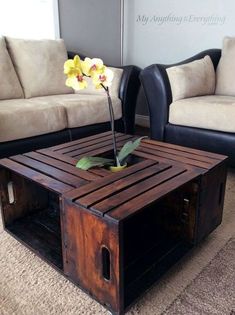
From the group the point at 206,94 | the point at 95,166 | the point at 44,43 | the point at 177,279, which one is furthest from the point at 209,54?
the point at 177,279

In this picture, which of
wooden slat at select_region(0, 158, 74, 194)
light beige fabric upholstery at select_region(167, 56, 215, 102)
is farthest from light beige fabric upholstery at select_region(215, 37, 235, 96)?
wooden slat at select_region(0, 158, 74, 194)

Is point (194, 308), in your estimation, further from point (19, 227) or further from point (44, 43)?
point (44, 43)

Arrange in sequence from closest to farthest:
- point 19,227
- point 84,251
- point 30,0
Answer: point 84,251, point 19,227, point 30,0

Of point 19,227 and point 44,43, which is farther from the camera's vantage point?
point 44,43

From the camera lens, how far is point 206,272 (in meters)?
1.12

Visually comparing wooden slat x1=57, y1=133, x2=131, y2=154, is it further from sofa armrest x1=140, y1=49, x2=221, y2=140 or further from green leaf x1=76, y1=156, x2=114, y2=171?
sofa armrest x1=140, y1=49, x2=221, y2=140

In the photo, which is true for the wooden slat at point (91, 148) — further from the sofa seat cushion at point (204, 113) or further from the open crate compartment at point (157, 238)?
the sofa seat cushion at point (204, 113)

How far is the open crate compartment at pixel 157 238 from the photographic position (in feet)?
3.35

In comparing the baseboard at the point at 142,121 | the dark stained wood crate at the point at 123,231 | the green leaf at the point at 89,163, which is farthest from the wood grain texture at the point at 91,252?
the baseboard at the point at 142,121

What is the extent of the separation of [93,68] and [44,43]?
5.09 ft

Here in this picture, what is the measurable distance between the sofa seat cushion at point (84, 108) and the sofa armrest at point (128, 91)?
0.06m

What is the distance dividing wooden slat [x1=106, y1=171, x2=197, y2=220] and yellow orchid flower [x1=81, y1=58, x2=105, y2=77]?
0.47 m

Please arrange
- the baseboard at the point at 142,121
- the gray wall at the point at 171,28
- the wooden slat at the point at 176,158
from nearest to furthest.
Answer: the wooden slat at the point at 176,158 → the gray wall at the point at 171,28 → the baseboard at the point at 142,121

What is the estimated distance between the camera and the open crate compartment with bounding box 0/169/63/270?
119 centimetres
